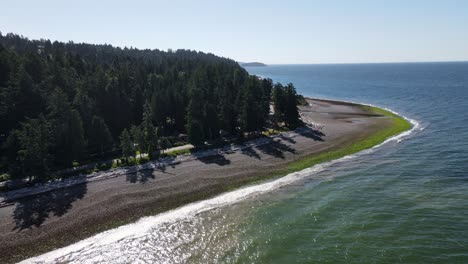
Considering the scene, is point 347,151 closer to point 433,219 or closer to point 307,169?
point 307,169

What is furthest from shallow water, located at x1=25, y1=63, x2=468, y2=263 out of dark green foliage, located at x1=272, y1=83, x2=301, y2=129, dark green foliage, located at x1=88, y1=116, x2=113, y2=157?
dark green foliage, located at x1=272, y1=83, x2=301, y2=129

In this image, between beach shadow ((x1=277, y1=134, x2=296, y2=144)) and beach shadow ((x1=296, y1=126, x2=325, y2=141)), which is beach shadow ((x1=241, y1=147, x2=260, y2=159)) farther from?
beach shadow ((x1=296, y1=126, x2=325, y2=141))

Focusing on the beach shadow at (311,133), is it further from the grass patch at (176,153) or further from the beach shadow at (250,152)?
the grass patch at (176,153)

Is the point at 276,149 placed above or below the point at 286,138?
below

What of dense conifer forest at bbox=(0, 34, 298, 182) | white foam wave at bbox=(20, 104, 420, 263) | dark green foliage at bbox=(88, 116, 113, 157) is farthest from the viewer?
dark green foliage at bbox=(88, 116, 113, 157)

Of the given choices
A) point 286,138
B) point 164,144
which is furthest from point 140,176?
point 286,138

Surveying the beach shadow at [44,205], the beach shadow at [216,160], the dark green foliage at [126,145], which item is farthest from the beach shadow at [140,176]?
the beach shadow at [216,160]

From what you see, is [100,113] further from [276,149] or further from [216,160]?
[276,149]
